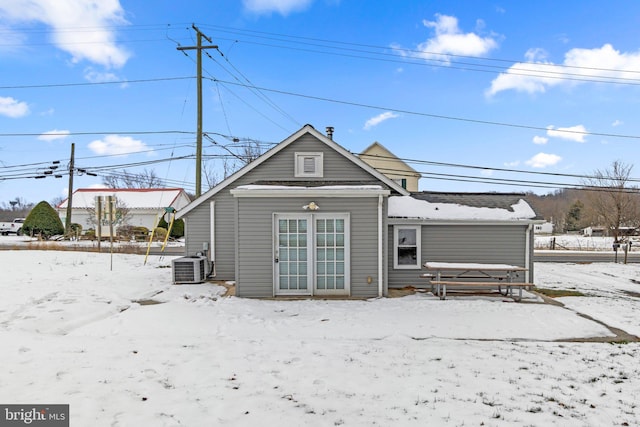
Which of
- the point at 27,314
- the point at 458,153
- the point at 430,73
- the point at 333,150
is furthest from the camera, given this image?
the point at 458,153

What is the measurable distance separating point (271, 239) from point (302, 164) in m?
2.57

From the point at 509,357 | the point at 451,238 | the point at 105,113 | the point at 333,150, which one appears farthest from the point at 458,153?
the point at 105,113

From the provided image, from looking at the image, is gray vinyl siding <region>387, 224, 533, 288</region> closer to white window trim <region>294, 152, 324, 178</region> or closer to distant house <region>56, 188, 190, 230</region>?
white window trim <region>294, 152, 324, 178</region>

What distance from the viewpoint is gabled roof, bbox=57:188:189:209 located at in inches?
1471

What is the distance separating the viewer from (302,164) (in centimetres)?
1016

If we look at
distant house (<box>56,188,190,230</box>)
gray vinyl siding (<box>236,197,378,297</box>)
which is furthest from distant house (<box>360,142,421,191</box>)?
distant house (<box>56,188,190,230</box>)

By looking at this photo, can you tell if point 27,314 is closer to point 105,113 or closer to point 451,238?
point 451,238

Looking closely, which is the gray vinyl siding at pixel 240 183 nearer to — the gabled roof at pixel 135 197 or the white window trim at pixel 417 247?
the white window trim at pixel 417 247

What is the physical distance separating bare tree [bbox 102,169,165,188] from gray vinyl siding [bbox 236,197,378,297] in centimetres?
5348

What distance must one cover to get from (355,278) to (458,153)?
51.7 ft

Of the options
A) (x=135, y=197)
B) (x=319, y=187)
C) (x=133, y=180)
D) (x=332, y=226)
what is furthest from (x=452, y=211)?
(x=133, y=180)

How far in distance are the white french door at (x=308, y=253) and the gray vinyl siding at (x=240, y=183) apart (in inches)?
18.7

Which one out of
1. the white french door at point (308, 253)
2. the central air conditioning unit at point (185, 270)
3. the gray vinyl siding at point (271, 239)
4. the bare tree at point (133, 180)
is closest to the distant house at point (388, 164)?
the gray vinyl siding at point (271, 239)

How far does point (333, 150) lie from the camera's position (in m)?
10.1
